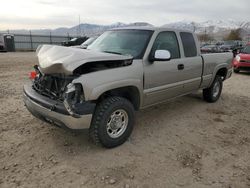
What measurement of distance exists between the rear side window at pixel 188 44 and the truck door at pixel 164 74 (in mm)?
260

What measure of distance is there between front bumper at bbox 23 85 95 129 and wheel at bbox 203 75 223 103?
4.08 m

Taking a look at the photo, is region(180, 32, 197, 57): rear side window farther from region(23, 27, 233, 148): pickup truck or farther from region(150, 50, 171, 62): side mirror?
region(150, 50, 171, 62): side mirror

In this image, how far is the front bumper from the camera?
3158mm

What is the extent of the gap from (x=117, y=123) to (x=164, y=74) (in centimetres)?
132

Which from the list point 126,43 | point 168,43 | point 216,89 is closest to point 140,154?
point 126,43

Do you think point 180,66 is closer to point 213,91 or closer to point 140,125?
point 140,125

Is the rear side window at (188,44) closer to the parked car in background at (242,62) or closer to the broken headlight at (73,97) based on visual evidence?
the broken headlight at (73,97)

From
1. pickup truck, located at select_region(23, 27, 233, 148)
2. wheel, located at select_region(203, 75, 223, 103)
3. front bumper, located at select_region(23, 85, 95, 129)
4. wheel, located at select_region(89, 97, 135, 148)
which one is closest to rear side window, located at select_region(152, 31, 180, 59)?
pickup truck, located at select_region(23, 27, 233, 148)

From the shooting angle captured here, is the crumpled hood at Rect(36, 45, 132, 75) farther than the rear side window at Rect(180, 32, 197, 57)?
No

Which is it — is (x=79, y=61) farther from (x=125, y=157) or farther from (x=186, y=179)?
(x=186, y=179)

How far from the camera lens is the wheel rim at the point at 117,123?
364 centimetres

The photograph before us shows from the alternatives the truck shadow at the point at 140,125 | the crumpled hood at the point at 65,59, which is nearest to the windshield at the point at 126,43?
the crumpled hood at the point at 65,59

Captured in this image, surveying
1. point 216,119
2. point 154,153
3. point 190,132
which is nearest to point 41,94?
point 154,153

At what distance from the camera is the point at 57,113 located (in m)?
3.22
